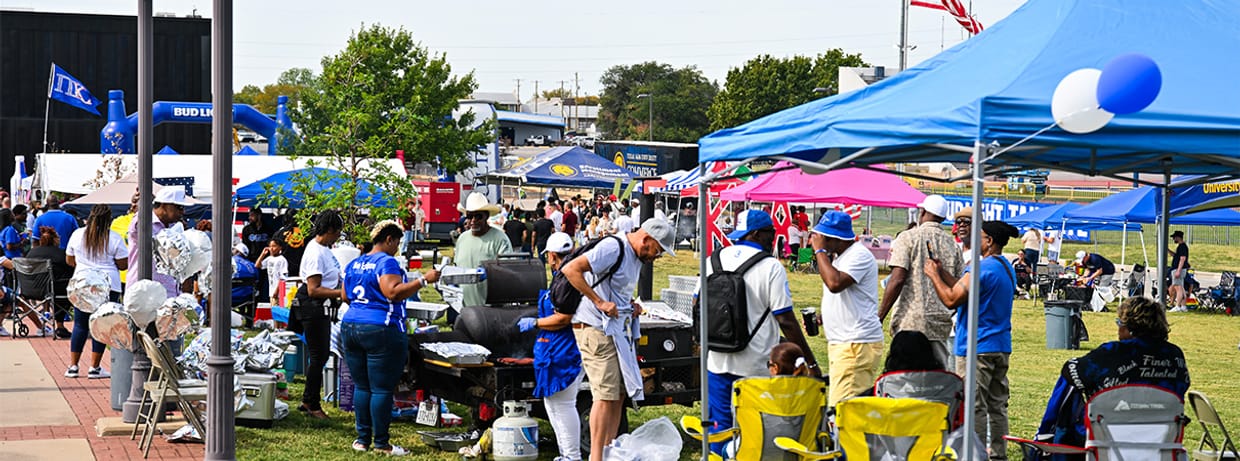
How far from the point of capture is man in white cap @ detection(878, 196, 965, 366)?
8102 millimetres

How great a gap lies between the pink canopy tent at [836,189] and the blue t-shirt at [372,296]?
49.3 feet

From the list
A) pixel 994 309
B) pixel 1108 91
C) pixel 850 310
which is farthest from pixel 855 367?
pixel 1108 91

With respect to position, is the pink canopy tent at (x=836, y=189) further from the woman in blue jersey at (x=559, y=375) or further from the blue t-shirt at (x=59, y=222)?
the woman in blue jersey at (x=559, y=375)

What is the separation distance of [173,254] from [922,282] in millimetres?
6046

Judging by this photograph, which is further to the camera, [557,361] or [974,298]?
[557,361]

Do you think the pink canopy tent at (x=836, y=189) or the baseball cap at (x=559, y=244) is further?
the pink canopy tent at (x=836, y=189)

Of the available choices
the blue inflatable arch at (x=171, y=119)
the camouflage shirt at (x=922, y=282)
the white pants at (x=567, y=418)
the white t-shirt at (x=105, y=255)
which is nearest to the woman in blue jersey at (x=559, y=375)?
the white pants at (x=567, y=418)

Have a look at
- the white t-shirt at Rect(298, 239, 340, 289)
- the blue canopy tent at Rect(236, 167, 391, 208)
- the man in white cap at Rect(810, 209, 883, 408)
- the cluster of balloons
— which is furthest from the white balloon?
the blue canopy tent at Rect(236, 167, 391, 208)

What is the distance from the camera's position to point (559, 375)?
800 cm

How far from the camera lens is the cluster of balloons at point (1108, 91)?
4961mm

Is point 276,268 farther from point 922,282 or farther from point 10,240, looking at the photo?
point 922,282

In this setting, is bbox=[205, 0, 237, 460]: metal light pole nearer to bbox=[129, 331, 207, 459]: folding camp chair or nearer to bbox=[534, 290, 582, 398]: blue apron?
bbox=[129, 331, 207, 459]: folding camp chair

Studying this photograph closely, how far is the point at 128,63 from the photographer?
50906mm

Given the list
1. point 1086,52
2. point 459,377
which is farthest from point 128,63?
point 1086,52
